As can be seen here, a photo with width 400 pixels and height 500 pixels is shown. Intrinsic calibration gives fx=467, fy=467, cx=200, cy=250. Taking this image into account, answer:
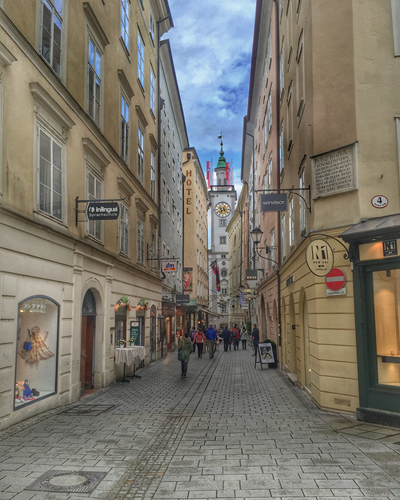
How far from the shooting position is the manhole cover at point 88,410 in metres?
10.8

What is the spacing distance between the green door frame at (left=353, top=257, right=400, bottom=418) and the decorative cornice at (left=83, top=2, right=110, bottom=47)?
35.7 ft

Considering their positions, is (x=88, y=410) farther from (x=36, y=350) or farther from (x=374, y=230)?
(x=374, y=230)

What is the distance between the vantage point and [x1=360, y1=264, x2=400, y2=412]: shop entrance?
9.43 metres

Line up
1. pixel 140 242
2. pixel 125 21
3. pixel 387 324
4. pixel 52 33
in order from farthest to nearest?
pixel 140 242
pixel 125 21
pixel 52 33
pixel 387 324

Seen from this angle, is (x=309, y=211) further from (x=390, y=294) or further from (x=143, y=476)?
(x=143, y=476)

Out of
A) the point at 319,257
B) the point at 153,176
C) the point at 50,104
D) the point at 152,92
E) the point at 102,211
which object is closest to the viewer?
the point at 319,257

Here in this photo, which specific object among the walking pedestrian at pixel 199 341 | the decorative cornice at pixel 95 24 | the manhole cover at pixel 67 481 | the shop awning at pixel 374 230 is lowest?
the manhole cover at pixel 67 481

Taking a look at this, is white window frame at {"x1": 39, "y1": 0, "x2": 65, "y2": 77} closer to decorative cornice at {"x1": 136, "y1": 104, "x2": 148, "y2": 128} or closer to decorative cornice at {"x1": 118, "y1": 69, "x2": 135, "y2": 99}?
decorative cornice at {"x1": 118, "y1": 69, "x2": 135, "y2": 99}

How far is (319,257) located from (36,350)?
678 centimetres

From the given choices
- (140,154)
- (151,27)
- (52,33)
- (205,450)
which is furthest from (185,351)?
(151,27)

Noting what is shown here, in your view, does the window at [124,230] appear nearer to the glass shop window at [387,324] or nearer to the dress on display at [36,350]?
the dress on display at [36,350]

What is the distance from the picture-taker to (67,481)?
6.18m

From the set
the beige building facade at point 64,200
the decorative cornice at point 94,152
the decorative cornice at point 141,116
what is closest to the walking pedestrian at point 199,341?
the beige building facade at point 64,200

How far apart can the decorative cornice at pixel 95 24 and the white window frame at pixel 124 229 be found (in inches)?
232
